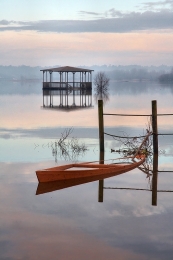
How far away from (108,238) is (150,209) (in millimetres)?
1979

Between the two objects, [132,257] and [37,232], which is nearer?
[132,257]

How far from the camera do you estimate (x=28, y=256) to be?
24.7ft

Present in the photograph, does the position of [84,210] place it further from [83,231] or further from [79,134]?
[79,134]

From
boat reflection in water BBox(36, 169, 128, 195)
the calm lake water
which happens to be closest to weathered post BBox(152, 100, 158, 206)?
the calm lake water

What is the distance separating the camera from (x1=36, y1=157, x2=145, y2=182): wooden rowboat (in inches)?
462

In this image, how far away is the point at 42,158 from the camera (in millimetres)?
15961

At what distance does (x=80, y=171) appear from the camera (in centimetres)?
1213

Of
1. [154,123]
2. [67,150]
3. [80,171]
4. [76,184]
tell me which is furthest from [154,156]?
[76,184]

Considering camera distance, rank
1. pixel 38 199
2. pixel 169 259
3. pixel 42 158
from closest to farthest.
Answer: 1. pixel 169 259
2. pixel 38 199
3. pixel 42 158

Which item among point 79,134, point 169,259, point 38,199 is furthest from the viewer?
point 79,134

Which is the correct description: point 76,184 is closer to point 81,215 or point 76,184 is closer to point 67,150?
point 81,215

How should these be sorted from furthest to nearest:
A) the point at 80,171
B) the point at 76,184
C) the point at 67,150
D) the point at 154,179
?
the point at 67,150, the point at 154,179, the point at 80,171, the point at 76,184

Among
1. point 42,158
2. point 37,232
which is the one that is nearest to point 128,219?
point 37,232

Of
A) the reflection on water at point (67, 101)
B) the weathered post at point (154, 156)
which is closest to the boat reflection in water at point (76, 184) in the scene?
the weathered post at point (154, 156)
